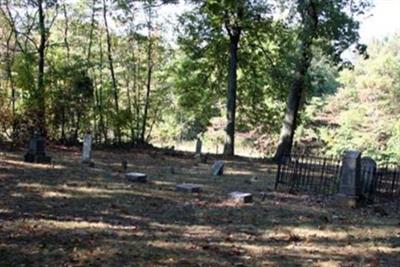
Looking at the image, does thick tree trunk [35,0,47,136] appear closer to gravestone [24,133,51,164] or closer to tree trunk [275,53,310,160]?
gravestone [24,133,51,164]

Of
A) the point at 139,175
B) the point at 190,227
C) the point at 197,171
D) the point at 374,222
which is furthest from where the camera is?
the point at 197,171

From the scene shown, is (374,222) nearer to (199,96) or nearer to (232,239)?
(232,239)

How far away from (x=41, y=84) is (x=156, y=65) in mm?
6284

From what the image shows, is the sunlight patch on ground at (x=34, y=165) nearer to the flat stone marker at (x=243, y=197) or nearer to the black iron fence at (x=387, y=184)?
the flat stone marker at (x=243, y=197)

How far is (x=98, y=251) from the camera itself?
6625 millimetres

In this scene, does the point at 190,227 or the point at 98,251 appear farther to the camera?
the point at 190,227

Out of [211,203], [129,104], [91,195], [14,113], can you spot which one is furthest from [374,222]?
[129,104]

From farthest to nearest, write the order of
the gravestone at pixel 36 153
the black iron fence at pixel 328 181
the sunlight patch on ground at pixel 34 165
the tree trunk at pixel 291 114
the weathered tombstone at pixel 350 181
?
the tree trunk at pixel 291 114
the gravestone at pixel 36 153
the sunlight patch on ground at pixel 34 165
the black iron fence at pixel 328 181
the weathered tombstone at pixel 350 181

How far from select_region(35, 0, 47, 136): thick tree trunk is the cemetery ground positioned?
19.7 ft

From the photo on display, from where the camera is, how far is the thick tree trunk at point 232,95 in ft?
75.7

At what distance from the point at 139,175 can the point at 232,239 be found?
544 centimetres

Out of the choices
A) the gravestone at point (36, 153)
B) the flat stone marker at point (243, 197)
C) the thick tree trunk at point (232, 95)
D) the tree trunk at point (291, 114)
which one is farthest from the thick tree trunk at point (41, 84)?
the flat stone marker at point (243, 197)

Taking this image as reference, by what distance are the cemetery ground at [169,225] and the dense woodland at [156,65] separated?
7018 millimetres

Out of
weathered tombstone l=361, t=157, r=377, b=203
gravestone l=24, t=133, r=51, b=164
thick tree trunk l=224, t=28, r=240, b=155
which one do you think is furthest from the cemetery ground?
thick tree trunk l=224, t=28, r=240, b=155
